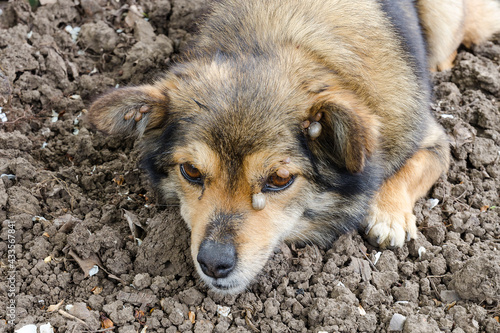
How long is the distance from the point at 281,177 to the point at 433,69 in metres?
3.17

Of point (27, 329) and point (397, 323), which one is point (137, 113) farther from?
point (397, 323)

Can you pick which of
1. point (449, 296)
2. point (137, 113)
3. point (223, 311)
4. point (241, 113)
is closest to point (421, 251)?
point (449, 296)

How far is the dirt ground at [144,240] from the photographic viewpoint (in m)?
3.24

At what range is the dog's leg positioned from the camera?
385 centimetres

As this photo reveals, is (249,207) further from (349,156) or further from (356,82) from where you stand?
(356,82)

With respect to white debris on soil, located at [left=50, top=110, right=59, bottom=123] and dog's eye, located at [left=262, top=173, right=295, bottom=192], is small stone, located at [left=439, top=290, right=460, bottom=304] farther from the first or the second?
white debris on soil, located at [left=50, top=110, right=59, bottom=123]

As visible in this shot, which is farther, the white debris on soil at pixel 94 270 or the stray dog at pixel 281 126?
the white debris on soil at pixel 94 270

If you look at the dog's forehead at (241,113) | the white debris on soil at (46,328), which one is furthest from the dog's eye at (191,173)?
the white debris on soil at (46,328)

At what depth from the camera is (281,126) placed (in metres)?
3.00

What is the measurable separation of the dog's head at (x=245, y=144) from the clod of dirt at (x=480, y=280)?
2.99 feet

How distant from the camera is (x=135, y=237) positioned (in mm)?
3748

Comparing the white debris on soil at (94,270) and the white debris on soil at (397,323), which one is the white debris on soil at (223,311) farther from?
the white debris on soil at (397,323)

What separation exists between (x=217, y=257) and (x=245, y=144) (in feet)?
2.23

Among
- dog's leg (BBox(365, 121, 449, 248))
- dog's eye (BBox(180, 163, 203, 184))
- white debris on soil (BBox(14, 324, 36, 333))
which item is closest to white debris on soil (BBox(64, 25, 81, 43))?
dog's eye (BBox(180, 163, 203, 184))
